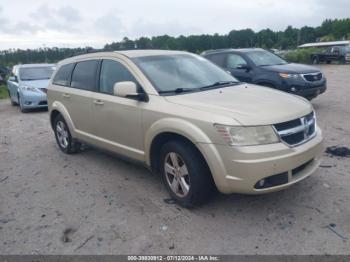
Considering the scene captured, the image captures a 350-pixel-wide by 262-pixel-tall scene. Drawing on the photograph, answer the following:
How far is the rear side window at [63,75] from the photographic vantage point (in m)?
5.95

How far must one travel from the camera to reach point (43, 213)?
13.3 feet

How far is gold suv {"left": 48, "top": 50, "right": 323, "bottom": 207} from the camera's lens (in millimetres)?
3344

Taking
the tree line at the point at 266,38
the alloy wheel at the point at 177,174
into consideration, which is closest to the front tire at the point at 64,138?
the alloy wheel at the point at 177,174

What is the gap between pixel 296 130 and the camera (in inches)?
141

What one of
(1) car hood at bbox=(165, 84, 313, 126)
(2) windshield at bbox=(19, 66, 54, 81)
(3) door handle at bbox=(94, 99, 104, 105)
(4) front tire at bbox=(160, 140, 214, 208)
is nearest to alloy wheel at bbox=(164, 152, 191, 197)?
(4) front tire at bbox=(160, 140, 214, 208)

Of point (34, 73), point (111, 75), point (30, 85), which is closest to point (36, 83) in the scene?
point (30, 85)

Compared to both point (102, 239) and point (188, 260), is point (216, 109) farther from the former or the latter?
point (102, 239)

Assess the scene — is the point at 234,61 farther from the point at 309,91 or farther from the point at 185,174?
the point at 185,174

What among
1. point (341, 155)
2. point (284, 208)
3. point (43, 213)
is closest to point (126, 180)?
point (43, 213)

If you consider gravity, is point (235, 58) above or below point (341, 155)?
above

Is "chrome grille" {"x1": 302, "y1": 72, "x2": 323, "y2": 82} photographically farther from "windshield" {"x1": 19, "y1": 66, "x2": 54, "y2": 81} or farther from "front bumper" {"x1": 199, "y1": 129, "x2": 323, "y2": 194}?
"windshield" {"x1": 19, "y1": 66, "x2": 54, "y2": 81}

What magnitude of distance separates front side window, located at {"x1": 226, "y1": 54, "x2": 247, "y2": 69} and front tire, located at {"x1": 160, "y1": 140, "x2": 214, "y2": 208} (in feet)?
19.3

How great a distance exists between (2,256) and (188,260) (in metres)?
1.75

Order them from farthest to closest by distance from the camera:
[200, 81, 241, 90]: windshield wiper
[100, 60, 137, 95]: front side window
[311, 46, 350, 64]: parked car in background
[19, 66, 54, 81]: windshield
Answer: [311, 46, 350, 64]: parked car in background → [19, 66, 54, 81]: windshield → [100, 60, 137, 95]: front side window → [200, 81, 241, 90]: windshield wiper
